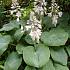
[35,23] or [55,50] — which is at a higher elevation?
[35,23]

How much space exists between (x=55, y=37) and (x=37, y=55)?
38cm

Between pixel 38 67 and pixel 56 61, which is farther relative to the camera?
pixel 56 61

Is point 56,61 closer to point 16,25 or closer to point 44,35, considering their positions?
point 44,35

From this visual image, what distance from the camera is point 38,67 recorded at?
296cm

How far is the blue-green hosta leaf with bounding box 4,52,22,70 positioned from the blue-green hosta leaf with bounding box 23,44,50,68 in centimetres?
13

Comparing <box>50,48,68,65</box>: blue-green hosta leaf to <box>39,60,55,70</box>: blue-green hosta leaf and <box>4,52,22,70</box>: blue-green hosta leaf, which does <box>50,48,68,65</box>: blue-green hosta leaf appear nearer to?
<box>39,60,55,70</box>: blue-green hosta leaf

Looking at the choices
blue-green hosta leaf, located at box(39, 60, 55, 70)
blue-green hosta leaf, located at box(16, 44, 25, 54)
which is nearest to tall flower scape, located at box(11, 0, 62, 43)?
blue-green hosta leaf, located at box(16, 44, 25, 54)

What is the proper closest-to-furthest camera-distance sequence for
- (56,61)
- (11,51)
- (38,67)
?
(38,67) → (56,61) → (11,51)

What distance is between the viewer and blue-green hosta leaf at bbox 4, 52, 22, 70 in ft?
10.2

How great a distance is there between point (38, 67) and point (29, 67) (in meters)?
0.16

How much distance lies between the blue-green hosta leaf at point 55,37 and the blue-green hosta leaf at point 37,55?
93 millimetres

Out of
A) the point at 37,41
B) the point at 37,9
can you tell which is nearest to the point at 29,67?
the point at 37,41

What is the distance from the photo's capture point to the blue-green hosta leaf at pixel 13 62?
3.11m

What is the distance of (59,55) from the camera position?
319cm
